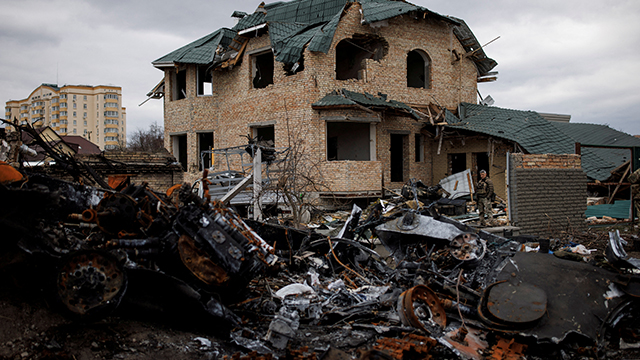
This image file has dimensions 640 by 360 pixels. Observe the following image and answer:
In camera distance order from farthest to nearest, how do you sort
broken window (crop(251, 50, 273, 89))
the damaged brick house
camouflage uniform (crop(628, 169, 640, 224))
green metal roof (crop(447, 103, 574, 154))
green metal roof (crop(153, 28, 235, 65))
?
1. broken window (crop(251, 50, 273, 89))
2. green metal roof (crop(153, 28, 235, 65))
3. the damaged brick house
4. green metal roof (crop(447, 103, 574, 154))
5. camouflage uniform (crop(628, 169, 640, 224))

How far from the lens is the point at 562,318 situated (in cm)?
452

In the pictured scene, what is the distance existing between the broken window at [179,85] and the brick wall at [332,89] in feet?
3.11

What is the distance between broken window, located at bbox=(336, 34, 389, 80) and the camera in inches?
648

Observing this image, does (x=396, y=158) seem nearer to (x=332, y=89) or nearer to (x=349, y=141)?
(x=349, y=141)

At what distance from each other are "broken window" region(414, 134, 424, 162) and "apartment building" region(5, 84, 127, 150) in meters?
71.7

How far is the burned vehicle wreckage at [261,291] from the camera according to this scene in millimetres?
3719

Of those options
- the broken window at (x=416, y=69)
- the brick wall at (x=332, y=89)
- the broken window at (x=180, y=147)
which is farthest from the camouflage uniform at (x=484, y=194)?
the broken window at (x=180, y=147)

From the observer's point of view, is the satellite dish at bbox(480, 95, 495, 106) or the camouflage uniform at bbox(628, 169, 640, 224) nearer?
the camouflage uniform at bbox(628, 169, 640, 224)

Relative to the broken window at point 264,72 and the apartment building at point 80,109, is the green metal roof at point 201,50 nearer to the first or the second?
the broken window at point 264,72

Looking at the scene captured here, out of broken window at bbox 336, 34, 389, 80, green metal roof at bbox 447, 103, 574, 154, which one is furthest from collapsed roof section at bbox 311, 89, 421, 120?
green metal roof at bbox 447, 103, 574, 154

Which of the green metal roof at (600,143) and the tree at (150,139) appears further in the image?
the tree at (150,139)

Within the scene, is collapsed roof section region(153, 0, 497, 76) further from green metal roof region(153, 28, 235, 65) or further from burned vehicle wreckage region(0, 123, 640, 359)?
burned vehicle wreckage region(0, 123, 640, 359)

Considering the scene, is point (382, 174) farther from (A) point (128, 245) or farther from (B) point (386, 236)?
(A) point (128, 245)

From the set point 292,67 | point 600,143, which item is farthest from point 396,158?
point 600,143
